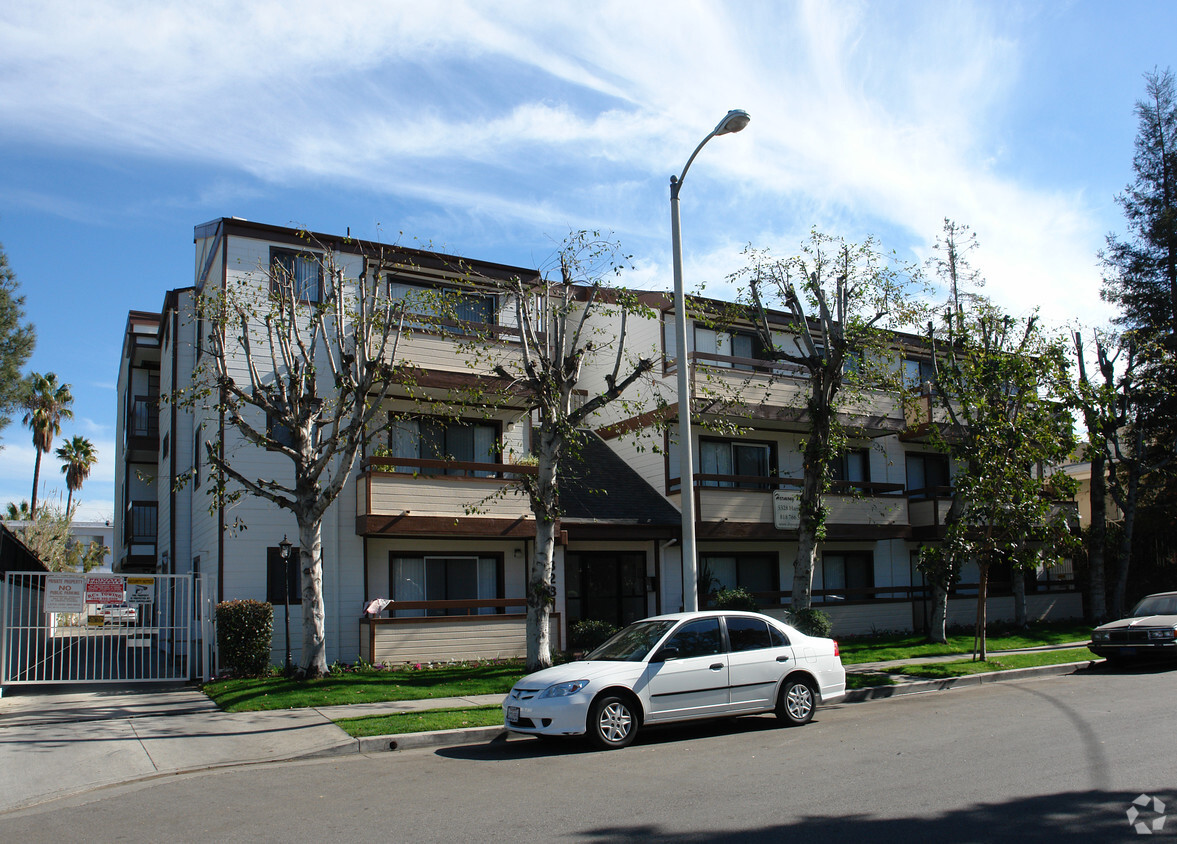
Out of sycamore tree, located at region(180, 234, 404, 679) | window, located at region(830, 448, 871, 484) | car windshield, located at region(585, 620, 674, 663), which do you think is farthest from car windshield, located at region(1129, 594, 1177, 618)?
sycamore tree, located at region(180, 234, 404, 679)

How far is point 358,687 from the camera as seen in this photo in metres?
14.7

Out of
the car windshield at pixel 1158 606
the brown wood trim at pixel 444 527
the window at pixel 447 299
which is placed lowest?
the car windshield at pixel 1158 606

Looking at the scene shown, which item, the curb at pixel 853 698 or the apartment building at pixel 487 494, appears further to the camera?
the apartment building at pixel 487 494

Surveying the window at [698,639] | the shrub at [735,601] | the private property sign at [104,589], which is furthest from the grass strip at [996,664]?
the private property sign at [104,589]

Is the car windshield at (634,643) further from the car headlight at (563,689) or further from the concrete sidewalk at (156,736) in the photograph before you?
the concrete sidewalk at (156,736)

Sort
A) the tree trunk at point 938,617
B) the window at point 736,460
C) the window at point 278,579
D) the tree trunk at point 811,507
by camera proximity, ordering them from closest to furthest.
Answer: the window at point 278,579 < the tree trunk at point 811,507 < the tree trunk at point 938,617 < the window at point 736,460

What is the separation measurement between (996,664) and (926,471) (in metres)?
11.1

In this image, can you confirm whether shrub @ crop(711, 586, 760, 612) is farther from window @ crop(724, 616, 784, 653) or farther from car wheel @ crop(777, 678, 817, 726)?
window @ crop(724, 616, 784, 653)

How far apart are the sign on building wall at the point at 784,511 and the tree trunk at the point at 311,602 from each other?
39.1ft

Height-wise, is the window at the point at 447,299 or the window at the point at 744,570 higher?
the window at the point at 447,299

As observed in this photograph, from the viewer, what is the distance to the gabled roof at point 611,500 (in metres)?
20.8

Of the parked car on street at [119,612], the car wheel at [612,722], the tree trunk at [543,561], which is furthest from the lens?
the parked car on street at [119,612]

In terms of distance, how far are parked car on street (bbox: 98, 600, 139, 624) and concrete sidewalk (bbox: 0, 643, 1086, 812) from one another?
1291mm

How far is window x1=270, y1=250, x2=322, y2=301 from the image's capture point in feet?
61.8
